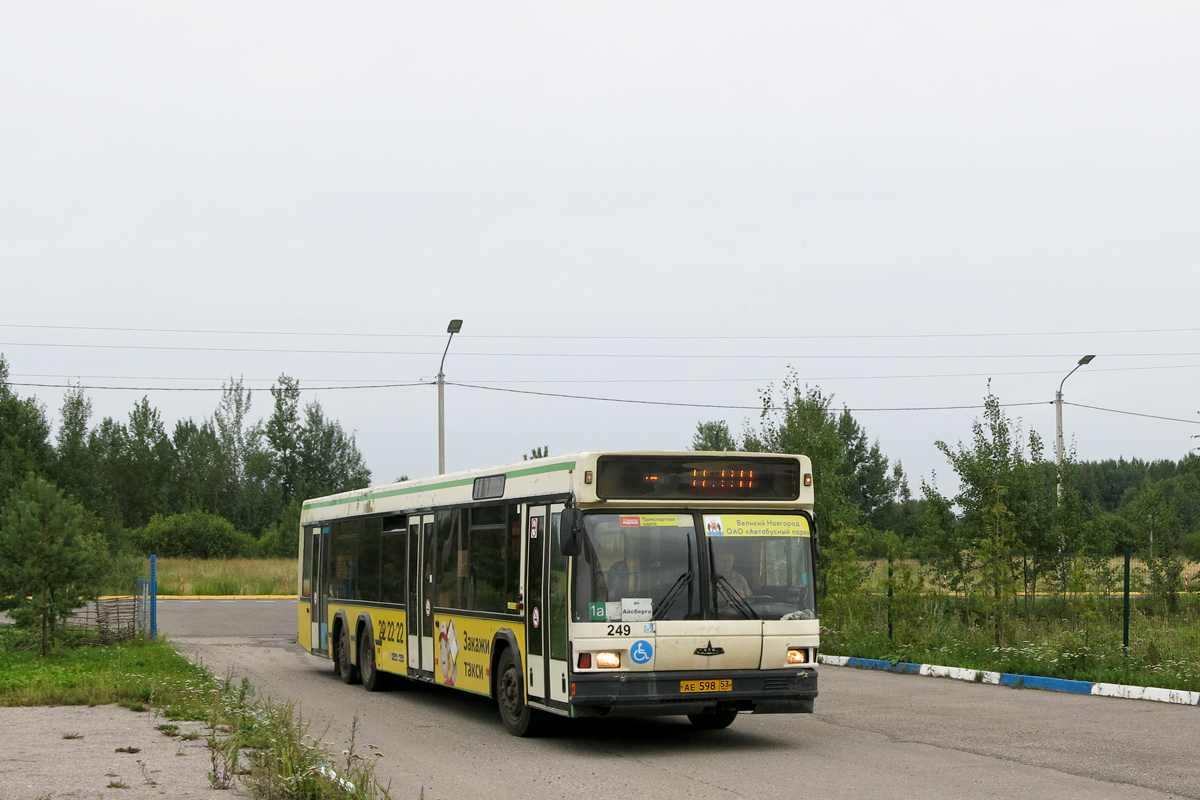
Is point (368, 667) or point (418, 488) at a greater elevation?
point (418, 488)

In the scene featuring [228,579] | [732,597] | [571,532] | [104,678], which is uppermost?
[571,532]

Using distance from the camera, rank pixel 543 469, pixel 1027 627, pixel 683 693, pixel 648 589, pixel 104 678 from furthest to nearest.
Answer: pixel 1027 627 < pixel 104 678 < pixel 543 469 < pixel 648 589 < pixel 683 693

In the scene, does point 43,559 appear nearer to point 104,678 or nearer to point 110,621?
point 110,621

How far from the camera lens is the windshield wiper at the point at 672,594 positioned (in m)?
10.9

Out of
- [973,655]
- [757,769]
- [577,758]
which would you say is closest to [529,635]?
[577,758]

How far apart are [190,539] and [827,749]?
214 ft

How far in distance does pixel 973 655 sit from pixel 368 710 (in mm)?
8805

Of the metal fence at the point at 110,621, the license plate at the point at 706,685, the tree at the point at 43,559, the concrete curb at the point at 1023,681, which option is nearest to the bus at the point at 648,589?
the license plate at the point at 706,685

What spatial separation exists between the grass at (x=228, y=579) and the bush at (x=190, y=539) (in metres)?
11.3

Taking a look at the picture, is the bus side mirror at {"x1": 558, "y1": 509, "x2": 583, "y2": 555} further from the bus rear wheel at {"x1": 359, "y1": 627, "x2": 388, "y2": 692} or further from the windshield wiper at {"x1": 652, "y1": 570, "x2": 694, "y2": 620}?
the bus rear wheel at {"x1": 359, "y1": 627, "x2": 388, "y2": 692}

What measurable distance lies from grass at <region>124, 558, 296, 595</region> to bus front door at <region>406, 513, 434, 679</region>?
31.2 meters

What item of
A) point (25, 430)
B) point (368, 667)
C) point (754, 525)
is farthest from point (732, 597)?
point (25, 430)

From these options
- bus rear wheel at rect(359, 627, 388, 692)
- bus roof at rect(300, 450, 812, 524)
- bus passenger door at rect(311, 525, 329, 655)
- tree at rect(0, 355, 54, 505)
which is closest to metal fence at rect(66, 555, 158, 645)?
bus passenger door at rect(311, 525, 329, 655)

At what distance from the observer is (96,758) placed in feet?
32.6
